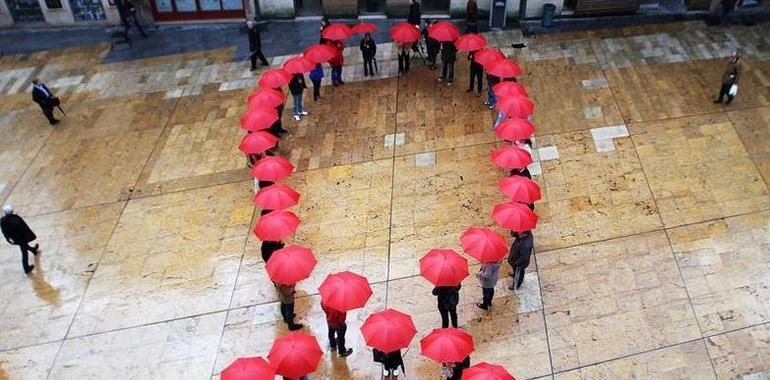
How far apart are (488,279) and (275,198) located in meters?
4.23

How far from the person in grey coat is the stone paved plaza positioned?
349 mm

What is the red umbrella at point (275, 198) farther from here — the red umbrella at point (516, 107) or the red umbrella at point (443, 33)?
the red umbrella at point (443, 33)

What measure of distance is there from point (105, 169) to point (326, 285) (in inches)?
369

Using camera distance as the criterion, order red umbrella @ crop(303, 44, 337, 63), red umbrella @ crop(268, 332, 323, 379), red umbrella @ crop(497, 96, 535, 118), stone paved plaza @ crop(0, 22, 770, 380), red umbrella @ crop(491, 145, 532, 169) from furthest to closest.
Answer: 1. red umbrella @ crop(303, 44, 337, 63)
2. red umbrella @ crop(497, 96, 535, 118)
3. red umbrella @ crop(491, 145, 532, 169)
4. stone paved plaza @ crop(0, 22, 770, 380)
5. red umbrella @ crop(268, 332, 323, 379)

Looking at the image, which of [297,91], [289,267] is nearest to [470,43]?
[297,91]

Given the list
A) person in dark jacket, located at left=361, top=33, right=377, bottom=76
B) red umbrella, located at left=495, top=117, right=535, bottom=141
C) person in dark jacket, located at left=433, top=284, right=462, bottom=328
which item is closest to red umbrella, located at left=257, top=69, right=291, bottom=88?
person in dark jacket, located at left=361, top=33, right=377, bottom=76

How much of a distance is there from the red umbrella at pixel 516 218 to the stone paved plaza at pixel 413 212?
169cm

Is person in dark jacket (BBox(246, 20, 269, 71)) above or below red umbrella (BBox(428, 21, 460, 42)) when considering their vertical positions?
→ below

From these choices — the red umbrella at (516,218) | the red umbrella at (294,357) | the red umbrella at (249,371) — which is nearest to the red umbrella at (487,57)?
the red umbrella at (516,218)

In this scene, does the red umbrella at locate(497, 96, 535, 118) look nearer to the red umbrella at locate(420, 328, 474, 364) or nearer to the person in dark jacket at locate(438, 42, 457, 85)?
the person in dark jacket at locate(438, 42, 457, 85)

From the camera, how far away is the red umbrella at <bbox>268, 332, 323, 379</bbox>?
27.2 ft

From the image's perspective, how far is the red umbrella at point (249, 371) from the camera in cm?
802

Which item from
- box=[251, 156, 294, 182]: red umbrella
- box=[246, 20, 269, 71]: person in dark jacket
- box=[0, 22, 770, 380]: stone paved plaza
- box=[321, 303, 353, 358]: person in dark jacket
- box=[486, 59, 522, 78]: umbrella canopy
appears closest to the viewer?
box=[321, 303, 353, 358]: person in dark jacket

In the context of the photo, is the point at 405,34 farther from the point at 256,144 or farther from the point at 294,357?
the point at 294,357
